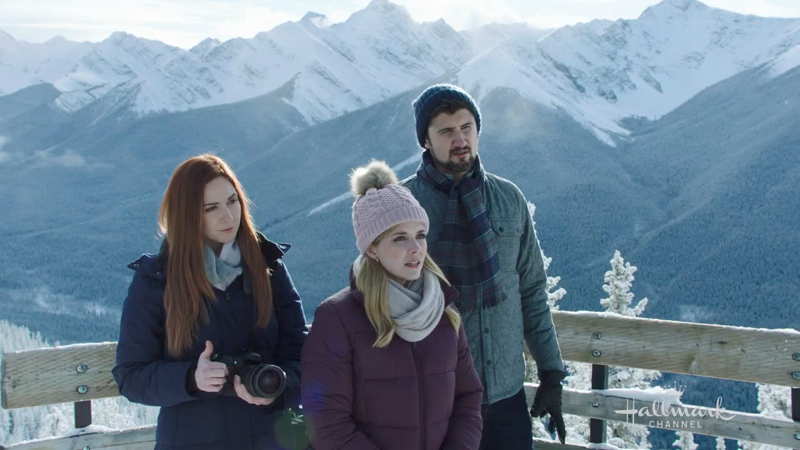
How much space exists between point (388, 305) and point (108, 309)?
106614 mm

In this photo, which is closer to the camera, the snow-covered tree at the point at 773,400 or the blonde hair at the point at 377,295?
the blonde hair at the point at 377,295

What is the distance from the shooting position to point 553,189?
12088 centimetres

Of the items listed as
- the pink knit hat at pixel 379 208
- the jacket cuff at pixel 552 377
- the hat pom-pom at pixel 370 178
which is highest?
the hat pom-pom at pixel 370 178

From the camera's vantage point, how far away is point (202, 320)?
103 inches

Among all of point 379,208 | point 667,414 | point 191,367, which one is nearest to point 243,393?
point 191,367

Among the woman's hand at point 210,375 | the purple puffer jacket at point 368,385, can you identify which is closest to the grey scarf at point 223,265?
the woman's hand at point 210,375

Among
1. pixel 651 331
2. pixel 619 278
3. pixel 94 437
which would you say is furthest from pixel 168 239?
pixel 619 278

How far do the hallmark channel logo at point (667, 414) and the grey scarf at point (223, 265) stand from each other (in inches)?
73.0

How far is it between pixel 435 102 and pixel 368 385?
113 centimetres

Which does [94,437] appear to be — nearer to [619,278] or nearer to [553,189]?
A: [619,278]

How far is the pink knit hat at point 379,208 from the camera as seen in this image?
2.46m

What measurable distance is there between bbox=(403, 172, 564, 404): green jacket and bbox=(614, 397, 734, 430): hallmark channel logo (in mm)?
538

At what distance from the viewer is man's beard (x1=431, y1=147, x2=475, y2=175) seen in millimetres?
2861

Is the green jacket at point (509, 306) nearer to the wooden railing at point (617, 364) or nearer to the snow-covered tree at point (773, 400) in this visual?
the wooden railing at point (617, 364)
